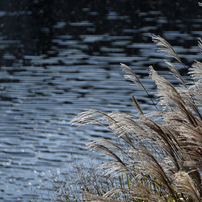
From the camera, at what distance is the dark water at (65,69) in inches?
387

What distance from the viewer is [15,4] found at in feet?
116

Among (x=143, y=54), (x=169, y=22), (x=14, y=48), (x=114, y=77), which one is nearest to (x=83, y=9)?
(x=169, y=22)

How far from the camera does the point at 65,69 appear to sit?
55.6 feet

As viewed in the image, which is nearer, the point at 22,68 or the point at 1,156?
the point at 1,156

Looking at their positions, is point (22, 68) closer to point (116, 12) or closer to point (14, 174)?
point (14, 174)

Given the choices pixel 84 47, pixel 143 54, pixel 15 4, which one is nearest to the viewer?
pixel 143 54

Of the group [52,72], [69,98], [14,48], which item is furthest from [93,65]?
[14,48]

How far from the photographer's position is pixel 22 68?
17516 millimetres

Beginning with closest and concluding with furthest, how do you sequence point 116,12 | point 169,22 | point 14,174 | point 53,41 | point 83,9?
point 14,174 < point 53,41 < point 169,22 < point 116,12 < point 83,9

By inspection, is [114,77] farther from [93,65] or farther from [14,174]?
[14,174]

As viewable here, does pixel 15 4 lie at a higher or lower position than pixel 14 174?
lower

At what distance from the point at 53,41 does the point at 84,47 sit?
8.09 ft

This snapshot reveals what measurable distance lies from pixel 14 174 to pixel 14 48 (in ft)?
42.0

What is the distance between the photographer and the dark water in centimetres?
983
